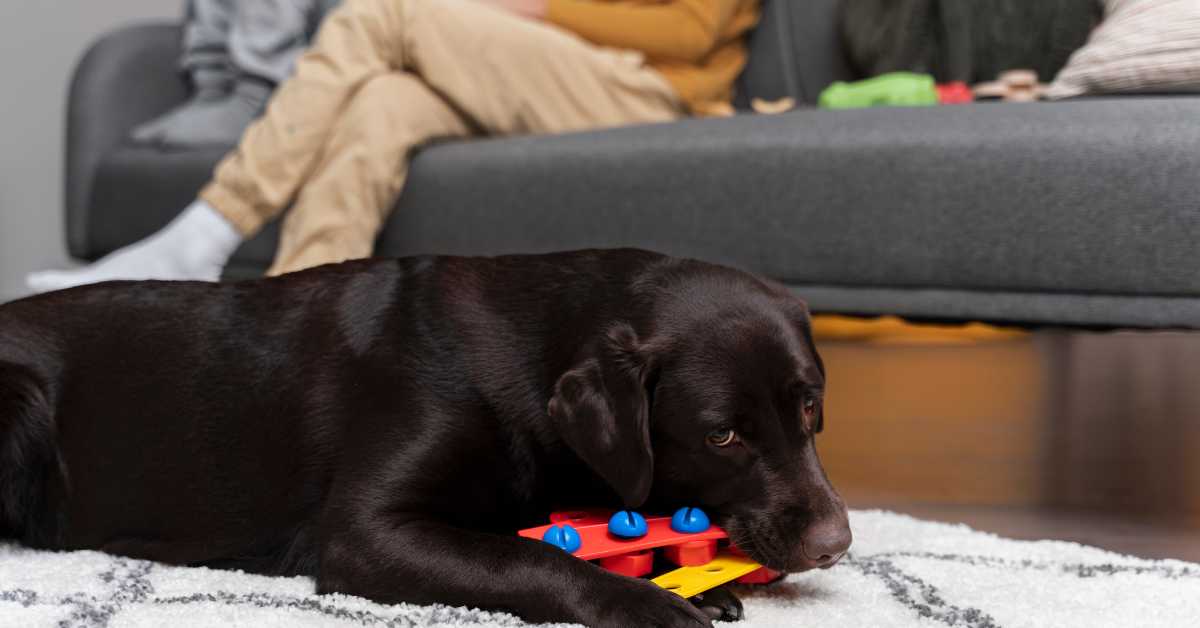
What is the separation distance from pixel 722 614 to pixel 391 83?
2.28m

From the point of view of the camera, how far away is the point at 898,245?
2.47m

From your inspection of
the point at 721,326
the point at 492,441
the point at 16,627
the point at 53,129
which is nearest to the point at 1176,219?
the point at 721,326

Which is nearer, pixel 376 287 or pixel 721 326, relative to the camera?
pixel 721 326

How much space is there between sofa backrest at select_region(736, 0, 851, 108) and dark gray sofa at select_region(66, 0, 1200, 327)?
3.55ft

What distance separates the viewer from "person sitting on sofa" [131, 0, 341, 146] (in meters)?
4.20

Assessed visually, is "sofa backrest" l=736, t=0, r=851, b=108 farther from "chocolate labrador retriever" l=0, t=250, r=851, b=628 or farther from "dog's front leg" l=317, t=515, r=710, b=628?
"dog's front leg" l=317, t=515, r=710, b=628

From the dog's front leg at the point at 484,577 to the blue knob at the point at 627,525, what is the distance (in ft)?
0.35

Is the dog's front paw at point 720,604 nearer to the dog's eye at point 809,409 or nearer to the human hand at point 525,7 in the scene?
the dog's eye at point 809,409

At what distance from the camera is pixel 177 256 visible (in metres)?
3.11

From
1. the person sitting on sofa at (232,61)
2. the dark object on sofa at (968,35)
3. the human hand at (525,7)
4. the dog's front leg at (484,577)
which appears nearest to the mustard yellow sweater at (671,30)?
the human hand at (525,7)

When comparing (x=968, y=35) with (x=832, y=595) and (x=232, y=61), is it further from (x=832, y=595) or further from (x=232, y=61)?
(x=232, y=61)

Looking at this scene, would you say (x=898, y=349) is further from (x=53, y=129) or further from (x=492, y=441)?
(x=53, y=129)

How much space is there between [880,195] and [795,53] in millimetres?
1502

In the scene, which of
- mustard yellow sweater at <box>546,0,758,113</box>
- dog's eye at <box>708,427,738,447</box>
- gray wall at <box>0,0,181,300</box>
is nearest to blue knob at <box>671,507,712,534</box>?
dog's eye at <box>708,427,738,447</box>
